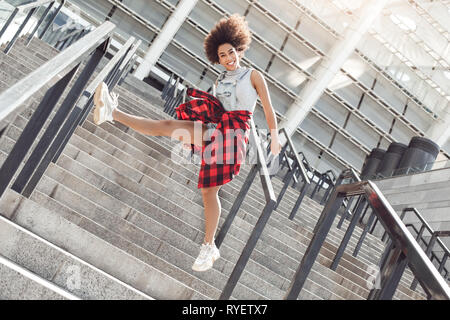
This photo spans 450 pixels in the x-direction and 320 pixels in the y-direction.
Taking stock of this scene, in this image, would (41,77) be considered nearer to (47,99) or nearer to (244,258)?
(47,99)

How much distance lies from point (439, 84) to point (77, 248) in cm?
2086

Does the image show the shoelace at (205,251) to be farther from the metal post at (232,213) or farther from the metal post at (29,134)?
the metal post at (29,134)

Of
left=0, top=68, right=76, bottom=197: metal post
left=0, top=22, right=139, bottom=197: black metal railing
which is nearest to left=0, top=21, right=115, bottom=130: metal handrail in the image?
left=0, top=22, right=139, bottom=197: black metal railing

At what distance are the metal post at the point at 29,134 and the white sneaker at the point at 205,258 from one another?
127 cm

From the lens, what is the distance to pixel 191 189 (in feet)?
15.3

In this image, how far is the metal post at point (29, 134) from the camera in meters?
1.89

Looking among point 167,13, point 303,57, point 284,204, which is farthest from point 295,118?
point 284,204

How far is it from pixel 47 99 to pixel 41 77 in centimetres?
63

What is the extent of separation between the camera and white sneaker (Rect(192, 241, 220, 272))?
9.27 ft

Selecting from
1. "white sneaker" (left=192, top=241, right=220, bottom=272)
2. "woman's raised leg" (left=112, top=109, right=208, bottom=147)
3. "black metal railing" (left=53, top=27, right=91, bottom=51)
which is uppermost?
"black metal railing" (left=53, top=27, right=91, bottom=51)

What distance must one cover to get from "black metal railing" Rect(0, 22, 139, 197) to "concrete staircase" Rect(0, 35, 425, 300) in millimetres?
96

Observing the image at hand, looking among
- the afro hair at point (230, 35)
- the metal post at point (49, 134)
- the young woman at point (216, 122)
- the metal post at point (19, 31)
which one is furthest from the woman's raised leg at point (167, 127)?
the metal post at point (19, 31)

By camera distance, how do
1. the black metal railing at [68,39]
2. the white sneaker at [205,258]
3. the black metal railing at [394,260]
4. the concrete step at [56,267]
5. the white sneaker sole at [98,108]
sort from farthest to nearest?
the black metal railing at [68,39] → the white sneaker at [205,258] → the white sneaker sole at [98,108] → the concrete step at [56,267] → the black metal railing at [394,260]

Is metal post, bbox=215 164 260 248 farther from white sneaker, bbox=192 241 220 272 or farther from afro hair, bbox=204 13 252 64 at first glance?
afro hair, bbox=204 13 252 64
